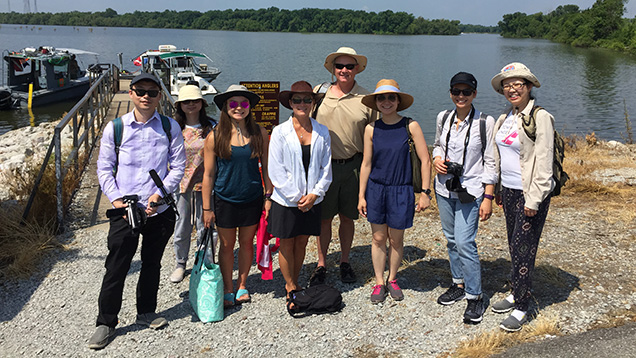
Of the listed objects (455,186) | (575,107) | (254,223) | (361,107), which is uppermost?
(361,107)

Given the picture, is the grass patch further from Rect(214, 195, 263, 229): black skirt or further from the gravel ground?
Rect(214, 195, 263, 229): black skirt

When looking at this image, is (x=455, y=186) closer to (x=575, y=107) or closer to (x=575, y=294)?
(x=575, y=294)

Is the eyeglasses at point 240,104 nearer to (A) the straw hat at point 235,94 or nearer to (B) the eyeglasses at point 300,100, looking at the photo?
(A) the straw hat at point 235,94

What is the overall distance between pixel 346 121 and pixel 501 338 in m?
2.04

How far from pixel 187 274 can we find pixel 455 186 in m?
2.59

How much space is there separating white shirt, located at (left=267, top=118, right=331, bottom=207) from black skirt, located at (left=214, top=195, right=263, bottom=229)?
9.3 inches

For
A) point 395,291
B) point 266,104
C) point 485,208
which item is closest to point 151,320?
point 395,291

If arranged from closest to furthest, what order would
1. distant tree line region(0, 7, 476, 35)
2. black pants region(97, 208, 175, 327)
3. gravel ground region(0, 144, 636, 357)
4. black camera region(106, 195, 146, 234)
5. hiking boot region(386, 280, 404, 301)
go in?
black camera region(106, 195, 146, 234) < black pants region(97, 208, 175, 327) < gravel ground region(0, 144, 636, 357) < hiking boot region(386, 280, 404, 301) < distant tree line region(0, 7, 476, 35)

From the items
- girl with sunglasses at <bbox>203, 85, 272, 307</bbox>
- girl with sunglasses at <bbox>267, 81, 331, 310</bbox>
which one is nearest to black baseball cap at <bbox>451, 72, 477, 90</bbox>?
girl with sunglasses at <bbox>267, 81, 331, 310</bbox>

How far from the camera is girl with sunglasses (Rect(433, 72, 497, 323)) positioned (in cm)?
380

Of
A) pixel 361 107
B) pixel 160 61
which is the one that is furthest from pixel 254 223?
pixel 160 61

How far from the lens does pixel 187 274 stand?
4.82m

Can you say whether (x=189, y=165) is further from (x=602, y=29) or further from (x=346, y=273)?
(x=602, y=29)

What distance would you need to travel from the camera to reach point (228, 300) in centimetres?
420
